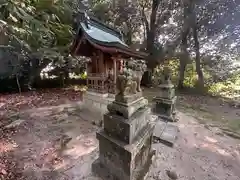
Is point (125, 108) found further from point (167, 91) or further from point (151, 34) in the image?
point (151, 34)

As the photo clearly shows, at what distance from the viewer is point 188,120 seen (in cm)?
689

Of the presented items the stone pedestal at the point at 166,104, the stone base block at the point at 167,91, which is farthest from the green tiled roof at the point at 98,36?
the stone pedestal at the point at 166,104

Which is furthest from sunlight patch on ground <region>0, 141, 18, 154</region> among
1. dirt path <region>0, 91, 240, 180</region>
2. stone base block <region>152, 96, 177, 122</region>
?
stone base block <region>152, 96, 177, 122</region>

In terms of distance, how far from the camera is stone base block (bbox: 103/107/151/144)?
2880 millimetres

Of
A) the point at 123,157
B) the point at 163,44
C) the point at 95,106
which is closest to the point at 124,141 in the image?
the point at 123,157

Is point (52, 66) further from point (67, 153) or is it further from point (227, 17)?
point (227, 17)

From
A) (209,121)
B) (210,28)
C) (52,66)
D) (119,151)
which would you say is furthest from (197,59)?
(119,151)

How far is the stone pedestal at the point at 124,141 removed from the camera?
2.90m

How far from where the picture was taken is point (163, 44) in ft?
43.3

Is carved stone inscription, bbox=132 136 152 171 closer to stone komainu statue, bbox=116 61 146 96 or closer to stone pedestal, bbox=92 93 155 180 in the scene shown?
stone pedestal, bbox=92 93 155 180

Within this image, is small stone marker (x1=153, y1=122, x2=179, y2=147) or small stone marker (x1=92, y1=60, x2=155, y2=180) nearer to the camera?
small stone marker (x1=92, y1=60, x2=155, y2=180)

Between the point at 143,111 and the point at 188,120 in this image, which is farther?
the point at 188,120

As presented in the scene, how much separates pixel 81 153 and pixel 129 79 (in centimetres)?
239

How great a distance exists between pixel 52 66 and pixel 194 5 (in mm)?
10195
